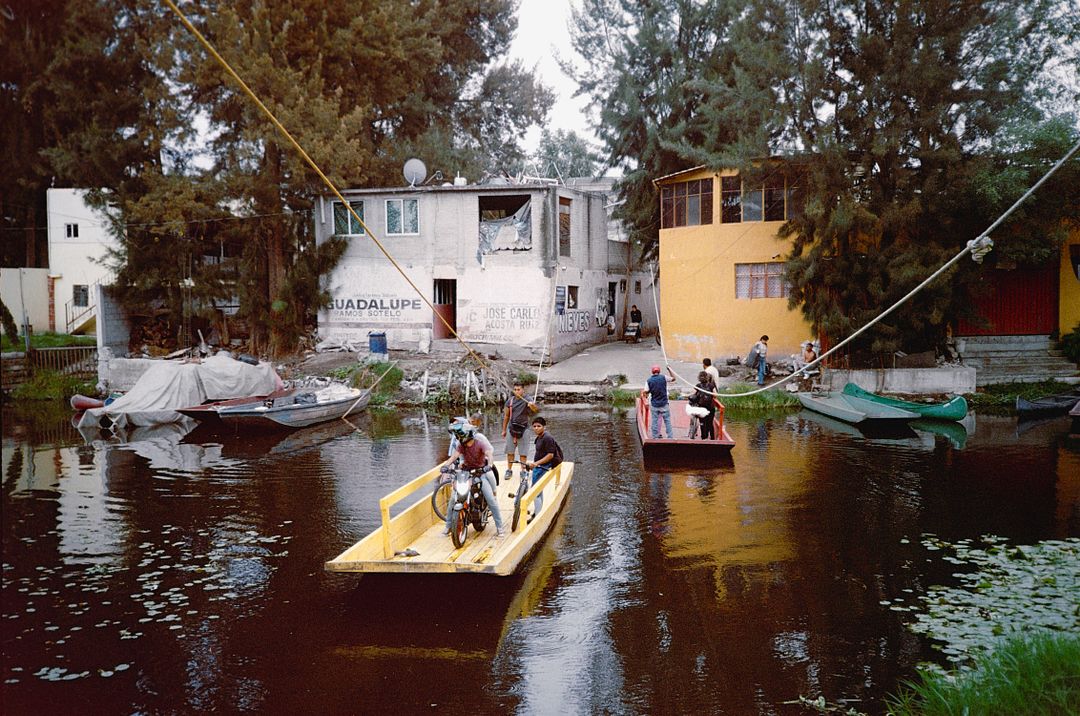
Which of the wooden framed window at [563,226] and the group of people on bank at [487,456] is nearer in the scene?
the group of people on bank at [487,456]

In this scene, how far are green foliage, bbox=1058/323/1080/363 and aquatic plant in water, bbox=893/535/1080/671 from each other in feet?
62.6

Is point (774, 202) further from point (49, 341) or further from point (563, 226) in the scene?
point (49, 341)

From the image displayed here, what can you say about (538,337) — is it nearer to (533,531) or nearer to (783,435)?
(783,435)

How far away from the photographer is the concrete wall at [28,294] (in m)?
35.1

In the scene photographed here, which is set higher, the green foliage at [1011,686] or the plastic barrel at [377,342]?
the plastic barrel at [377,342]

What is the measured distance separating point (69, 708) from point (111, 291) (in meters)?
30.2

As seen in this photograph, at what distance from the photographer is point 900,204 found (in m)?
25.1

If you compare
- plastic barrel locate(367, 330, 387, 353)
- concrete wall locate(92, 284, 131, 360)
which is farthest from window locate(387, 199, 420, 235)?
concrete wall locate(92, 284, 131, 360)

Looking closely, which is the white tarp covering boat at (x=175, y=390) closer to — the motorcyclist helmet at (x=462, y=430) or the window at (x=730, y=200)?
the window at (x=730, y=200)

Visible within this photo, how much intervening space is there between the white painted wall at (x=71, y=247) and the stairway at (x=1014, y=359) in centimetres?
3423

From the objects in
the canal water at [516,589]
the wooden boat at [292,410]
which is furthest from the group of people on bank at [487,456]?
the wooden boat at [292,410]

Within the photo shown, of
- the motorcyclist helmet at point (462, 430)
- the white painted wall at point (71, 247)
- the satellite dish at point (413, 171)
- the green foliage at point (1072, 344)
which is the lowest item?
the motorcyclist helmet at point (462, 430)

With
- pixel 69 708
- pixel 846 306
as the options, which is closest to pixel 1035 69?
pixel 846 306

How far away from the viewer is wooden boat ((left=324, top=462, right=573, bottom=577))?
9.02 meters
